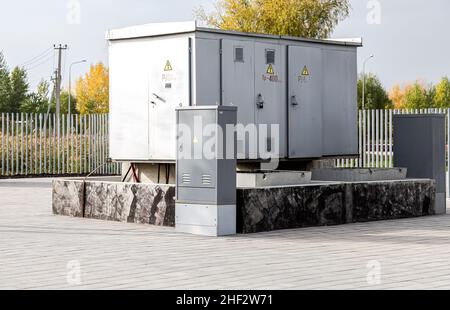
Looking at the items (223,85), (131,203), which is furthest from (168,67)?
(131,203)

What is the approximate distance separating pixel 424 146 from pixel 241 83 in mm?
3826

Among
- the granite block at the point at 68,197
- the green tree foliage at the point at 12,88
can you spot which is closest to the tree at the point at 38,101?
the green tree foliage at the point at 12,88

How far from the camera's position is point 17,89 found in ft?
237

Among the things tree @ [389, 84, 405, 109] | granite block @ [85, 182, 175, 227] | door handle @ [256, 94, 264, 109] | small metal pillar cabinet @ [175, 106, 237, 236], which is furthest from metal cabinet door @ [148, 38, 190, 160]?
tree @ [389, 84, 405, 109]

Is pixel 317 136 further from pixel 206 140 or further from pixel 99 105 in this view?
pixel 99 105

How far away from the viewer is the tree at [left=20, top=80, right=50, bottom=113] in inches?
2749

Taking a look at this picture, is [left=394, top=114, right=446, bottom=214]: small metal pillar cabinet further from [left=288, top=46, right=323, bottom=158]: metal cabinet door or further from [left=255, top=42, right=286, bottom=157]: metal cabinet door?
[left=255, top=42, right=286, bottom=157]: metal cabinet door

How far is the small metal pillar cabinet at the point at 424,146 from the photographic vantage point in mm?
16578

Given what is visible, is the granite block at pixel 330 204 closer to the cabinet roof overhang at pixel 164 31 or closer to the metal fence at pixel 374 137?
the cabinet roof overhang at pixel 164 31

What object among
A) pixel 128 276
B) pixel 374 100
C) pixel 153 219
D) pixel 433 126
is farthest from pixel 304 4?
pixel 374 100

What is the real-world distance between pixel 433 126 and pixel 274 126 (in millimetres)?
3019

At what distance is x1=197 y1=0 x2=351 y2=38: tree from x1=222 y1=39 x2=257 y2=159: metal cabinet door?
100ft

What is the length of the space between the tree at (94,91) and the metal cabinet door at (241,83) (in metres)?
74.2

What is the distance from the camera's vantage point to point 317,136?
16516 millimetres
